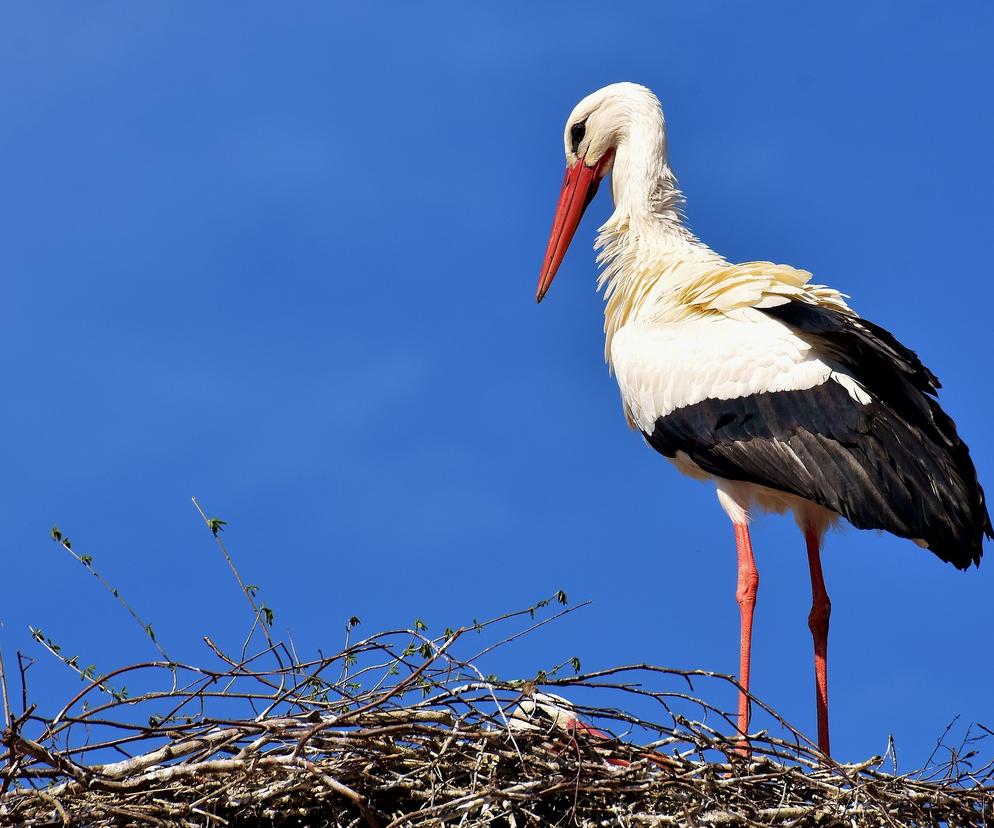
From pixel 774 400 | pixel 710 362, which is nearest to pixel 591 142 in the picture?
pixel 710 362

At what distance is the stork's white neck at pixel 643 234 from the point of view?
6676mm

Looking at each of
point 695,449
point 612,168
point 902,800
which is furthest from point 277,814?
point 612,168

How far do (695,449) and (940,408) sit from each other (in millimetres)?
976

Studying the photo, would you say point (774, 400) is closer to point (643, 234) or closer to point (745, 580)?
point (745, 580)

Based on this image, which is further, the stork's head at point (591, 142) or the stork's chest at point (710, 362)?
the stork's head at point (591, 142)

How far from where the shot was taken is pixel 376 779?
4.40m

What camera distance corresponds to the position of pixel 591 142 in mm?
7352

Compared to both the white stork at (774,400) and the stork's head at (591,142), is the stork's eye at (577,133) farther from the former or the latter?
the white stork at (774,400)

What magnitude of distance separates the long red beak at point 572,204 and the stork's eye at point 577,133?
75mm

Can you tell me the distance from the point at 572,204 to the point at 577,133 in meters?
0.34

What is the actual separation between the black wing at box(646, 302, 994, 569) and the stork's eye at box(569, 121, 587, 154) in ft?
5.55

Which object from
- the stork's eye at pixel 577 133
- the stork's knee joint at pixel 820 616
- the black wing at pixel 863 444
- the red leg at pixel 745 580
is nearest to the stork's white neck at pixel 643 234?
the stork's eye at pixel 577 133

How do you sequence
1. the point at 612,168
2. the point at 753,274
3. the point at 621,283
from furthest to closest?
the point at 612,168 → the point at 621,283 → the point at 753,274

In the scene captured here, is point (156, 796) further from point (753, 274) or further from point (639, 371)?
point (753, 274)
